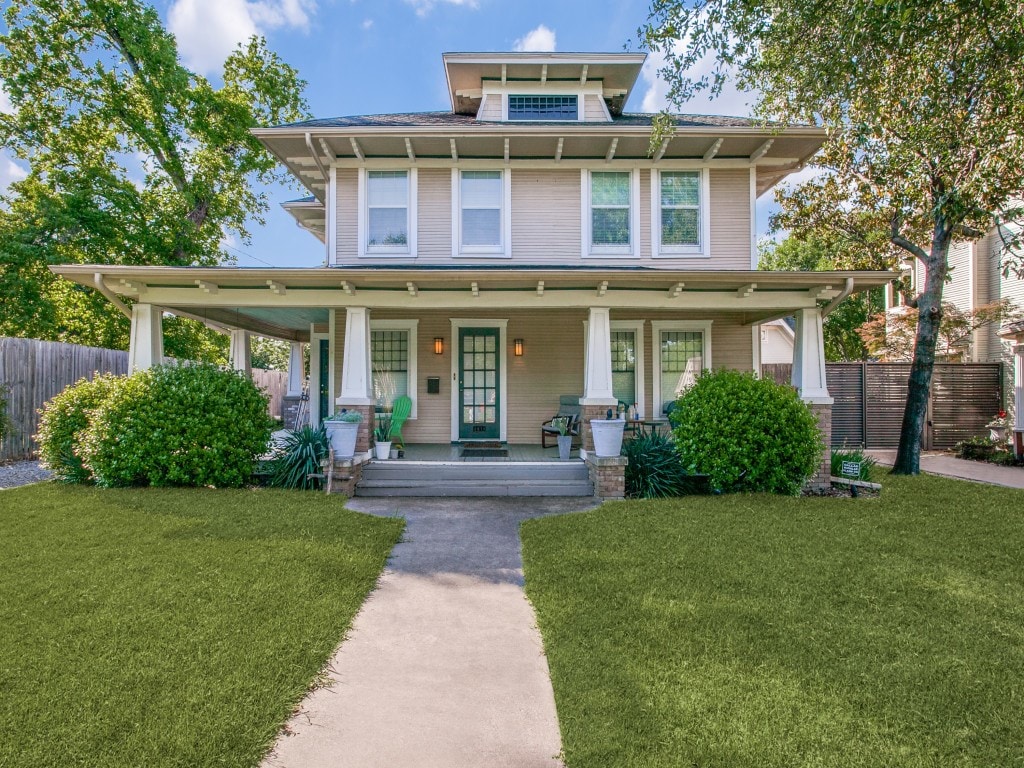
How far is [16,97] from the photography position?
600 inches

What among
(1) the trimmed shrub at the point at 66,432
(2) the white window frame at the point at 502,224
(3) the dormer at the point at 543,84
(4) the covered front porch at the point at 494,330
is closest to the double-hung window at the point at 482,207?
(2) the white window frame at the point at 502,224

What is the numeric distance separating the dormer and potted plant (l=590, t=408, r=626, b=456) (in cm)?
611

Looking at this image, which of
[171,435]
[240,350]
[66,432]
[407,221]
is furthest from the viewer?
[240,350]

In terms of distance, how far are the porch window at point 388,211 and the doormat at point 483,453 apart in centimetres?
366

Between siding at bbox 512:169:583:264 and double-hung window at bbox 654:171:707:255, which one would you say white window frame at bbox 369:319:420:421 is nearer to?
siding at bbox 512:169:583:264

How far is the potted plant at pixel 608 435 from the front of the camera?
23.6 ft

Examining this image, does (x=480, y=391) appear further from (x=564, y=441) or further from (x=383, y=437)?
(x=564, y=441)

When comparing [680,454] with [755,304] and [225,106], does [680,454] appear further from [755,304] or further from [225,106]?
[225,106]

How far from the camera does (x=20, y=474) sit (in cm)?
857

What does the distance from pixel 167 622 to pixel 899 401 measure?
1451 centimetres

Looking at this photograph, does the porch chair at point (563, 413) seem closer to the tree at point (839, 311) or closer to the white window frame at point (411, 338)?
the white window frame at point (411, 338)

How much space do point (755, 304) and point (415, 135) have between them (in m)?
5.89

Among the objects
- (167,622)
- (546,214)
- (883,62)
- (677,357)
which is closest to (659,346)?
(677,357)

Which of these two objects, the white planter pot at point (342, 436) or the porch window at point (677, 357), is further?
the porch window at point (677, 357)
